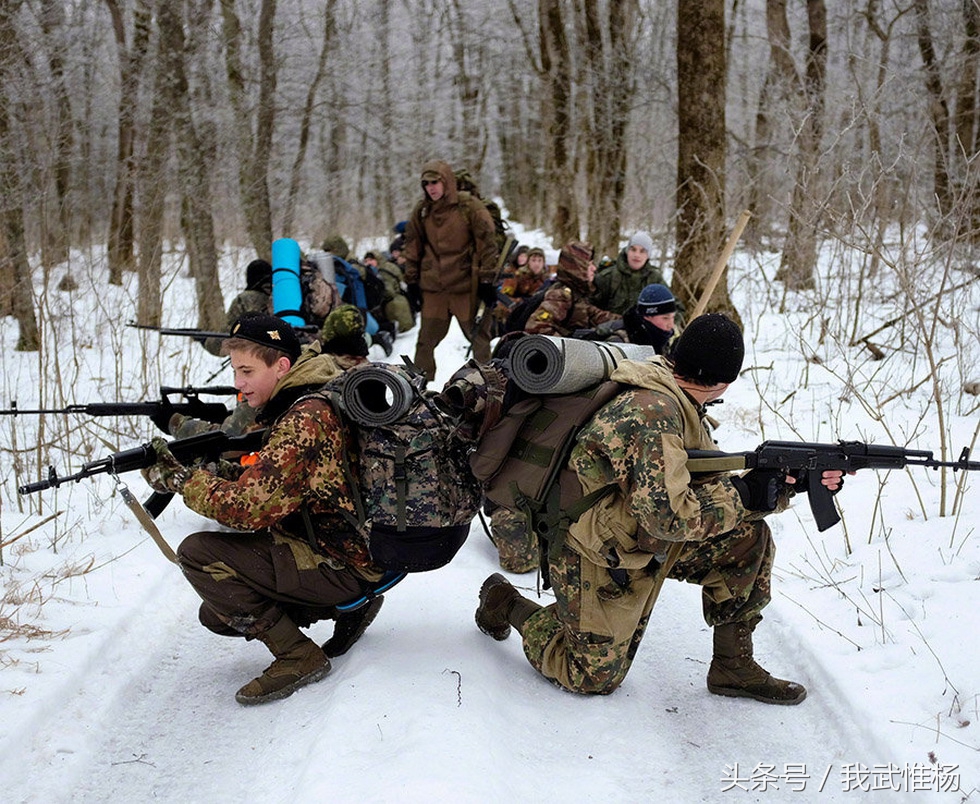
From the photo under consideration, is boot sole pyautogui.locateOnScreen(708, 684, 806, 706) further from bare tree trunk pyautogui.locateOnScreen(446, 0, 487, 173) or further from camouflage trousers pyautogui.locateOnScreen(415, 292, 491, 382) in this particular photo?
bare tree trunk pyautogui.locateOnScreen(446, 0, 487, 173)

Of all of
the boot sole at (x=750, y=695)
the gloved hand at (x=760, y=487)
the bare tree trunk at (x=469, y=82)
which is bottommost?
the boot sole at (x=750, y=695)

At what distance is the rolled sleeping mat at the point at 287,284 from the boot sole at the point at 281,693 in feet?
10.4

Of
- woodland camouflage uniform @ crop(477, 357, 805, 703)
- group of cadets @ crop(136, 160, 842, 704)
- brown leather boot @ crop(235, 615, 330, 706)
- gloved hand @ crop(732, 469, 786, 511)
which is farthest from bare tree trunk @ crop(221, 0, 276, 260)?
gloved hand @ crop(732, 469, 786, 511)

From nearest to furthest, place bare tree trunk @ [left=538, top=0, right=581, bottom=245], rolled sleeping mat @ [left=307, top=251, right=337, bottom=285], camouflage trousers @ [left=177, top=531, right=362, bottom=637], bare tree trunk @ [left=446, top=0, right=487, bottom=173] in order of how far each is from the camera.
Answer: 1. camouflage trousers @ [left=177, top=531, right=362, bottom=637]
2. rolled sleeping mat @ [left=307, top=251, right=337, bottom=285]
3. bare tree trunk @ [left=538, top=0, right=581, bottom=245]
4. bare tree trunk @ [left=446, top=0, right=487, bottom=173]

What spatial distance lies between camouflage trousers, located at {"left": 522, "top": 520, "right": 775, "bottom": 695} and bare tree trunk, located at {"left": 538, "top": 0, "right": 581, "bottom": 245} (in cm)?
1342

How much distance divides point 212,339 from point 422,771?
A: 4.83 m

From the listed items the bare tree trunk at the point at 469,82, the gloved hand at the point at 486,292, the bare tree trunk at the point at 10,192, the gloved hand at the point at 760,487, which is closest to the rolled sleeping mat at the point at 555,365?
the gloved hand at the point at 760,487

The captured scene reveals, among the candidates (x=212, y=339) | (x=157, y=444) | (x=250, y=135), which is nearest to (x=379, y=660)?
(x=157, y=444)

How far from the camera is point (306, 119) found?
17.7 metres

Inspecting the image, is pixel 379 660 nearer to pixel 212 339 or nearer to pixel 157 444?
pixel 157 444

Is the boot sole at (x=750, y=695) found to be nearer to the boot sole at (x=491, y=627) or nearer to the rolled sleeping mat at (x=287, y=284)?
the boot sole at (x=491, y=627)

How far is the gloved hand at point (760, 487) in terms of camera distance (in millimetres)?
3072

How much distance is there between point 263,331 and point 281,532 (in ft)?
2.59

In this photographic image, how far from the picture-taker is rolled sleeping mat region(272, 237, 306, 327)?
6.12 metres
